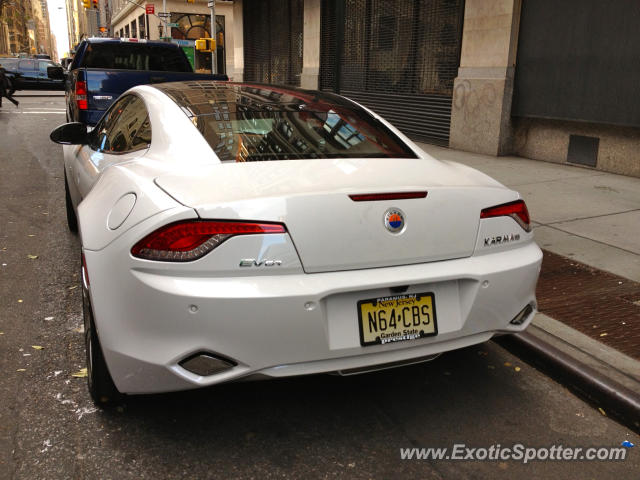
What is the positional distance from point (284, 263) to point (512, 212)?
47.1 inches

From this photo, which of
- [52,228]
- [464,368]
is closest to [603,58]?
[464,368]

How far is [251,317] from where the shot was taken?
7.68 ft

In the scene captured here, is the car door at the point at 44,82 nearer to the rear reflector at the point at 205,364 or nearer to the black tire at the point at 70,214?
the black tire at the point at 70,214

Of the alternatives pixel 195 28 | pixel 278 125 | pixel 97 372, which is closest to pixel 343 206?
pixel 278 125

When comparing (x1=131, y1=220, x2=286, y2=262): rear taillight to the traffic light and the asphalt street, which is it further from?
the traffic light

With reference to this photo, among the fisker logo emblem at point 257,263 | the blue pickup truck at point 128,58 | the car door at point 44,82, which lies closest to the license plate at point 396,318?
the fisker logo emblem at point 257,263

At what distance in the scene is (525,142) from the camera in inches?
419

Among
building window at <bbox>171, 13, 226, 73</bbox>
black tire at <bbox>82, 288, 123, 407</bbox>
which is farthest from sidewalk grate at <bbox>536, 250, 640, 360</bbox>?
building window at <bbox>171, 13, 226, 73</bbox>

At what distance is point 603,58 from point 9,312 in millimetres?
8340

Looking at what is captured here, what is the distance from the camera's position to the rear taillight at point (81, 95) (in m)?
9.25

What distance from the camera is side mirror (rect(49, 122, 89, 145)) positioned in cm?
445

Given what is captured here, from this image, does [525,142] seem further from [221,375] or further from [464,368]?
[221,375]

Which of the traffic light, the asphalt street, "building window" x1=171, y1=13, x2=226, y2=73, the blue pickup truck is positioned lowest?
the asphalt street

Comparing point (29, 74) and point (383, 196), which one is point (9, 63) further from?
point (383, 196)
